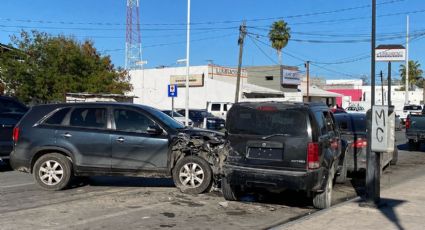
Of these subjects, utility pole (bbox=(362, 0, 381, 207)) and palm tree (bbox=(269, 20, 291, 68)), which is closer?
utility pole (bbox=(362, 0, 381, 207))

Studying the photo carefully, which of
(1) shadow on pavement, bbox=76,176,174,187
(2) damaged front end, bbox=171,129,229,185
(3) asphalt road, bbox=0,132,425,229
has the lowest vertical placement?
(3) asphalt road, bbox=0,132,425,229

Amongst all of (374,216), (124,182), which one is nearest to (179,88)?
(124,182)

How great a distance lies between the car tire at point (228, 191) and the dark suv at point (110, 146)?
63 centimetres

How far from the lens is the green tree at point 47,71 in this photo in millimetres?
34969

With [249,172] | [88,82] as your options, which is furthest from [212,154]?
[88,82]

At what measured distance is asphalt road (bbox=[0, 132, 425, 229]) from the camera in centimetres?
746

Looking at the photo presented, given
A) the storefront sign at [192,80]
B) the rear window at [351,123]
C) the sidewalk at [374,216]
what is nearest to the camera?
the sidewalk at [374,216]

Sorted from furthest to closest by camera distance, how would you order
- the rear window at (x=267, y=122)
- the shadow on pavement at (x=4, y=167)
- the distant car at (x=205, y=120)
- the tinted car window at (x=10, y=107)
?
the distant car at (x=205, y=120) < the tinted car window at (x=10, y=107) < the shadow on pavement at (x=4, y=167) < the rear window at (x=267, y=122)

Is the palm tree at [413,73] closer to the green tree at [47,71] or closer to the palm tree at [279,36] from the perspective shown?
the palm tree at [279,36]

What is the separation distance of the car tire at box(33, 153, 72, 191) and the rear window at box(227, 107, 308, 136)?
3442mm

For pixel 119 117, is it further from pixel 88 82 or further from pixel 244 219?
pixel 88 82

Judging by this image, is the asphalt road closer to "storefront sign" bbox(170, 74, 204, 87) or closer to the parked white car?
the parked white car

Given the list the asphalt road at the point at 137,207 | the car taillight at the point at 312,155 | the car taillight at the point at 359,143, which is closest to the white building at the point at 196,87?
the car taillight at the point at 359,143

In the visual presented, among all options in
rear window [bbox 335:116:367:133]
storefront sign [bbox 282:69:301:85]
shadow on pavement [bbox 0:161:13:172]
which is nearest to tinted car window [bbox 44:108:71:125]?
shadow on pavement [bbox 0:161:13:172]
